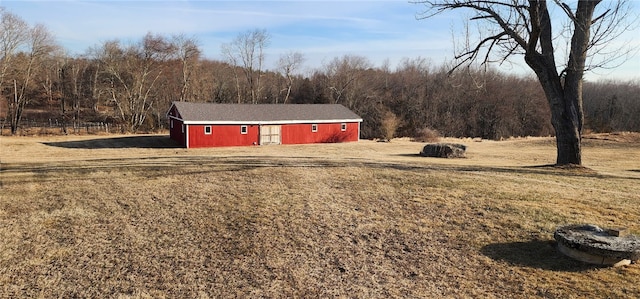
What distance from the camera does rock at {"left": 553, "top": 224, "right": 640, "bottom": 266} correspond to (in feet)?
20.0

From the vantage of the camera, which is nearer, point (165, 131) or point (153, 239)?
point (153, 239)

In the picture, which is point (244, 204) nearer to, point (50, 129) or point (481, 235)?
point (481, 235)

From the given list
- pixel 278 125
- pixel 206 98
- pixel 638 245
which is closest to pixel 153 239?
pixel 638 245

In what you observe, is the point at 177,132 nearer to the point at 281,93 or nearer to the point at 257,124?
the point at 257,124

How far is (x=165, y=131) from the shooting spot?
44.4 m

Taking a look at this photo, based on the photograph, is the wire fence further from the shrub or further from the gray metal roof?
the shrub

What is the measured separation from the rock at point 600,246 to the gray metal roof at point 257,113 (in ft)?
86.2

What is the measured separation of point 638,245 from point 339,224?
521 cm

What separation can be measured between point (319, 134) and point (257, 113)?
582 cm

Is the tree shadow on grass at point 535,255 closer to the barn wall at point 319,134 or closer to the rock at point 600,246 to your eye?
the rock at point 600,246

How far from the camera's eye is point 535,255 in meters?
6.83

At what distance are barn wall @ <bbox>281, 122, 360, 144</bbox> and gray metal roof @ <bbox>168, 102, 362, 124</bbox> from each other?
0.52 meters

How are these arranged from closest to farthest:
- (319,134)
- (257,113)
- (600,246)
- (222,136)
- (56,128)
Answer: (600,246), (222,136), (257,113), (319,134), (56,128)

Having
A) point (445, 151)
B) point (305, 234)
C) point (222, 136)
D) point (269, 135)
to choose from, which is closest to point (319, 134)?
point (269, 135)
